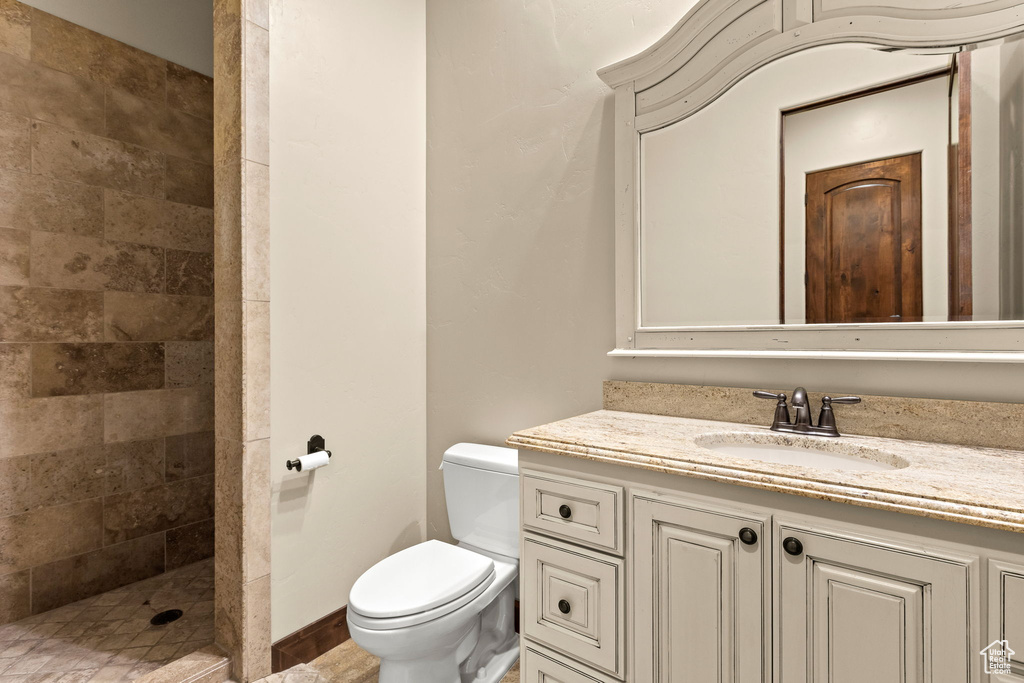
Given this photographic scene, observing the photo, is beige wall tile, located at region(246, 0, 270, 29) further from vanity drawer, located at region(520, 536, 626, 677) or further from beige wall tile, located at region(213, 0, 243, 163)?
vanity drawer, located at region(520, 536, 626, 677)

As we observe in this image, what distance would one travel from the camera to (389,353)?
1.93 metres

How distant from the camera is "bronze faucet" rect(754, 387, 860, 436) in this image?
1.13 meters

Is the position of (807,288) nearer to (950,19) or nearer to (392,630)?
(950,19)

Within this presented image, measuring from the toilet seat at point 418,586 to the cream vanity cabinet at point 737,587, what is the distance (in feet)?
0.94

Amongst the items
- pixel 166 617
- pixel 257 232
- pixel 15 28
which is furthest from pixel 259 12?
pixel 166 617

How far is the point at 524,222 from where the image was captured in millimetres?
1761

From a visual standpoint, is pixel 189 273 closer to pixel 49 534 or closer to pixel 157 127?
pixel 157 127

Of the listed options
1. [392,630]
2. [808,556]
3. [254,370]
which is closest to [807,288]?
[808,556]

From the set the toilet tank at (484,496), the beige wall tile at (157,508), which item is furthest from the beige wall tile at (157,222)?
the toilet tank at (484,496)

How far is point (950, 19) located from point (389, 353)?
6.10 ft

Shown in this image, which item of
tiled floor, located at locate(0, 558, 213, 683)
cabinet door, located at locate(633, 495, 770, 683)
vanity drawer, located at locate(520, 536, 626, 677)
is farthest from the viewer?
tiled floor, located at locate(0, 558, 213, 683)

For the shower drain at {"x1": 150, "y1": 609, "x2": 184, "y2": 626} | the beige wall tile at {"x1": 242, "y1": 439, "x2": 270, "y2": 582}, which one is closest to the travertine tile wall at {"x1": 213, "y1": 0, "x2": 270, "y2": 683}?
the beige wall tile at {"x1": 242, "y1": 439, "x2": 270, "y2": 582}

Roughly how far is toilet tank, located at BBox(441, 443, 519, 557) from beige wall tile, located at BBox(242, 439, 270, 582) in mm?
576

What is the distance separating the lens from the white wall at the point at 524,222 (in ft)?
A: 5.15
